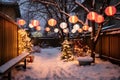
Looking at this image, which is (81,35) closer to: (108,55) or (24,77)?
(108,55)

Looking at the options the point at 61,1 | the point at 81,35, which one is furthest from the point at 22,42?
the point at 81,35

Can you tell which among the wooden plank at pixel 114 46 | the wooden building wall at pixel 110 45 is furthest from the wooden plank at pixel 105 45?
the wooden plank at pixel 114 46

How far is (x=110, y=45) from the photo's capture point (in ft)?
58.5

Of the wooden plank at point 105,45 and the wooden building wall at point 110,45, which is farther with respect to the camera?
the wooden plank at point 105,45

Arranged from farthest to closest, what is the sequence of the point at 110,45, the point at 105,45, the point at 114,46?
the point at 105,45
the point at 110,45
the point at 114,46

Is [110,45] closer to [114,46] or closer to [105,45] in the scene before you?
[114,46]

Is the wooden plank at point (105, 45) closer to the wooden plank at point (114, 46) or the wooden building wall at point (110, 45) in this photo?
the wooden building wall at point (110, 45)

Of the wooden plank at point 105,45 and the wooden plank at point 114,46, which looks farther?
the wooden plank at point 105,45

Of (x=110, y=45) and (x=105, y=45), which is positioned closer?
(x=110, y=45)

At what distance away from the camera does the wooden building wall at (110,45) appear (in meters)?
16.3

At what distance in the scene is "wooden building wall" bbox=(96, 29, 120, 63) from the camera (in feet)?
53.4

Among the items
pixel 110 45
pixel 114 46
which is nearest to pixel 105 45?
pixel 110 45

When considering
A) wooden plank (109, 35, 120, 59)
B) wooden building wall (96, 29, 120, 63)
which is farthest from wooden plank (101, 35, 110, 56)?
wooden plank (109, 35, 120, 59)

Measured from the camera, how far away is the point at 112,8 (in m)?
15.1
